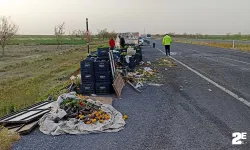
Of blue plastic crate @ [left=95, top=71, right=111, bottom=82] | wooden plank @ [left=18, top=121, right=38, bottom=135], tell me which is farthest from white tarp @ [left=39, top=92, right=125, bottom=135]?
blue plastic crate @ [left=95, top=71, right=111, bottom=82]

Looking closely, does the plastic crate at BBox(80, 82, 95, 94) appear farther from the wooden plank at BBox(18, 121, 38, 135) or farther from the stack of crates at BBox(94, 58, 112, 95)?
the wooden plank at BBox(18, 121, 38, 135)

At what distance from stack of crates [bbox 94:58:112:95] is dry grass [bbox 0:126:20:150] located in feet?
14.0

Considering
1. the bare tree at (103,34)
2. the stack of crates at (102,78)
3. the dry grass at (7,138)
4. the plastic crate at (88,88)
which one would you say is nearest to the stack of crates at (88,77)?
the plastic crate at (88,88)

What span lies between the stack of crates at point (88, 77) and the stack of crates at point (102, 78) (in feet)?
0.46

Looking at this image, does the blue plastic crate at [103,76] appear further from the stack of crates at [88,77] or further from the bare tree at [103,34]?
the bare tree at [103,34]

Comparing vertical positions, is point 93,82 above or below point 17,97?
above

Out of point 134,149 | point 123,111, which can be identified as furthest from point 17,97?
point 134,149

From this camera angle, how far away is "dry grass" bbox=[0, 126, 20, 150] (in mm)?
5104

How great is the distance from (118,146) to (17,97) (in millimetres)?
7818

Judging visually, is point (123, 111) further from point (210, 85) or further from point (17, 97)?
point (17, 97)

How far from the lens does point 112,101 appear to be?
8.62 metres

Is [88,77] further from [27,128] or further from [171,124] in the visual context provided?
[171,124]

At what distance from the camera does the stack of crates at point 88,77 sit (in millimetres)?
9773

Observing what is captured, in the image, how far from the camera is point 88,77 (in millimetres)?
9805
